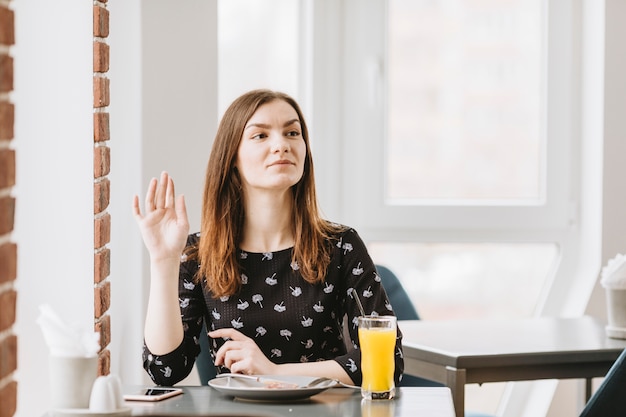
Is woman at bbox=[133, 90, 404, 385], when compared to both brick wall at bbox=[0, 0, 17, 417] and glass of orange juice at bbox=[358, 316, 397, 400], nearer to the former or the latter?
glass of orange juice at bbox=[358, 316, 397, 400]

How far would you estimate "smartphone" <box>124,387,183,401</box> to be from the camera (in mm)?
1748

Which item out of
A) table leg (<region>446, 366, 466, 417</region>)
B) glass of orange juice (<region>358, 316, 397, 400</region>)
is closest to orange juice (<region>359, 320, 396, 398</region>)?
glass of orange juice (<region>358, 316, 397, 400</region>)

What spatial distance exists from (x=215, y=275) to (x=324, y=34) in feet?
Result: 5.33

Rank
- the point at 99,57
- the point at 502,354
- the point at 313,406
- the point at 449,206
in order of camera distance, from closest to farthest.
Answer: the point at 313,406 → the point at 99,57 → the point at 502,354 → the point at 449,206

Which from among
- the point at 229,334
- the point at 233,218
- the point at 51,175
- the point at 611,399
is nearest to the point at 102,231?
the point at 51,175

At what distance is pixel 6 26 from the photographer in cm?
149

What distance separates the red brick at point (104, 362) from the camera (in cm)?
223

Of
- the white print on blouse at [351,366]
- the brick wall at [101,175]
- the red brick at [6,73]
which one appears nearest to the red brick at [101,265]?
the brick wall at [101,175]

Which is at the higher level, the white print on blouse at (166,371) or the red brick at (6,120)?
the red brick at (6,120)

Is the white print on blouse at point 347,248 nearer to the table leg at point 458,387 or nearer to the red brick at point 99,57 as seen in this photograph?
the table leg at point 458,387

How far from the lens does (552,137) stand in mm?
3688

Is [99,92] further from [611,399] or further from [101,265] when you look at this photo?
[611,399]

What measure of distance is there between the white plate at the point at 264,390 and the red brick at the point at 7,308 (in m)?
0.41

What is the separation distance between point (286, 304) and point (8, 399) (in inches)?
32.4
